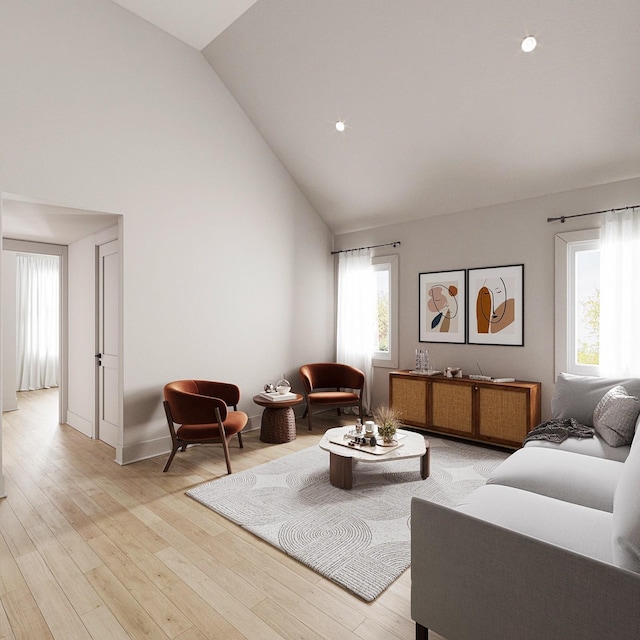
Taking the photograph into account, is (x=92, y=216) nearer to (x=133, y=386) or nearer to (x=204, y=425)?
(x=133, y=386)

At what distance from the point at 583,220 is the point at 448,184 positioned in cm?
140

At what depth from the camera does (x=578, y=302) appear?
4.15 meters

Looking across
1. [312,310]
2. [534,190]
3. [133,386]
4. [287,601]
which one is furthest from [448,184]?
[287,601]

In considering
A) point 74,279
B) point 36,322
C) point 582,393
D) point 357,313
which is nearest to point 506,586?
point 582,393

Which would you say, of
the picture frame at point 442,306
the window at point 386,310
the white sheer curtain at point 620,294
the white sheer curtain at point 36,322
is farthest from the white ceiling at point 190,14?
the white sheer curtain at point 36,322

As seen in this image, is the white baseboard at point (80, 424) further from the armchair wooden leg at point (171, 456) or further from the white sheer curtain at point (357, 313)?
the white sheer curtain at point (357, 313)

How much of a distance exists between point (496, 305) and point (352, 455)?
2.54 m

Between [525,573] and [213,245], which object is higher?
[213,245]

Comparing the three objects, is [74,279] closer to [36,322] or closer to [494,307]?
[36,322]

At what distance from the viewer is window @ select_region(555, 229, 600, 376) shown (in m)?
4.05

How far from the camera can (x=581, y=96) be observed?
11.0ft

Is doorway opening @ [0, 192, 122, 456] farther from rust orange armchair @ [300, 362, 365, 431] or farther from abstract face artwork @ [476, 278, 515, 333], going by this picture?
abstract face artwork @ [476, 278, 515, 333]

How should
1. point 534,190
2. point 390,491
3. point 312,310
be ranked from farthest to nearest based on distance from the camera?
1. point 312,310
2. point 534,190
3. point 390,491

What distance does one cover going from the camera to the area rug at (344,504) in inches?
92.1
